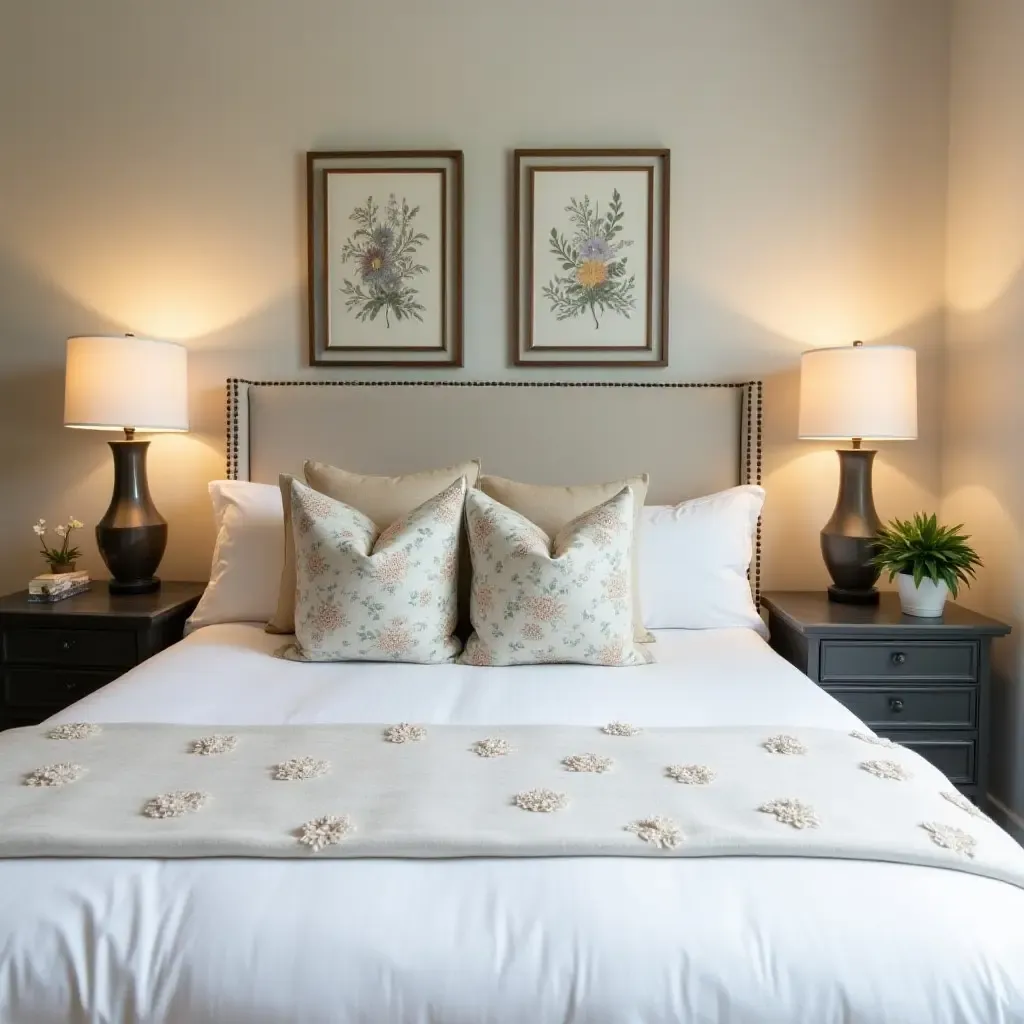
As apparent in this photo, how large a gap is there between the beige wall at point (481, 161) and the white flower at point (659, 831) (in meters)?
1.87

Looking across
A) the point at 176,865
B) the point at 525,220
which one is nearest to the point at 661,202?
the point at 525,220

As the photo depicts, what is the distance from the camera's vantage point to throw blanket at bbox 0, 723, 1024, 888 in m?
1.12

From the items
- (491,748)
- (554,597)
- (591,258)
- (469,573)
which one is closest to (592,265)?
(591,258)

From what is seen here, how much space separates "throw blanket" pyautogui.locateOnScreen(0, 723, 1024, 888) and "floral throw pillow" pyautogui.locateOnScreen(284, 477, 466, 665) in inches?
19.7

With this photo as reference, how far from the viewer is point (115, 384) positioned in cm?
257

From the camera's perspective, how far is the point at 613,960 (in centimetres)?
97

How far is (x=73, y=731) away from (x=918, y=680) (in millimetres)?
2053

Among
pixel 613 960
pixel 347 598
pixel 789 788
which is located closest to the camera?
pixel 613 960

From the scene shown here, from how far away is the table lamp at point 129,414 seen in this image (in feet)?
8.42

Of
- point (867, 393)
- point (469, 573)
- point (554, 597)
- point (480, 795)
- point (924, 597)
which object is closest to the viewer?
point (480, 795)

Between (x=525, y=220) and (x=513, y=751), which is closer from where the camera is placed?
(x=513, y=751)

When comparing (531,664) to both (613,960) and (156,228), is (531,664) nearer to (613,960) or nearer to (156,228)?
(613,960)

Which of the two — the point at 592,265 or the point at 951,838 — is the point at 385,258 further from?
the point at 951,838

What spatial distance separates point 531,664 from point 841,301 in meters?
1.66
